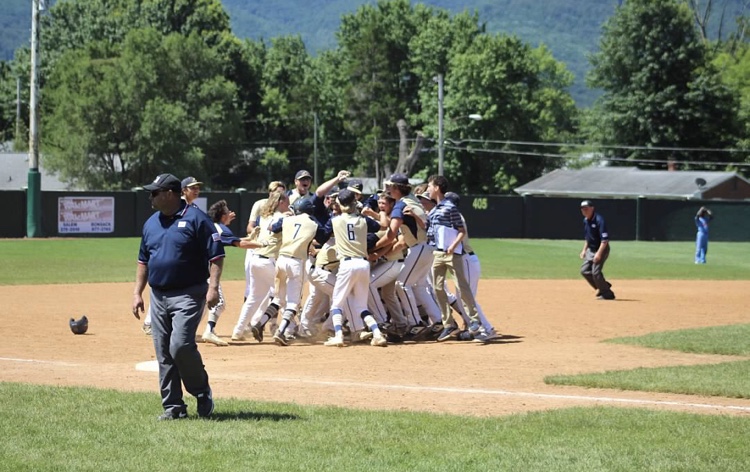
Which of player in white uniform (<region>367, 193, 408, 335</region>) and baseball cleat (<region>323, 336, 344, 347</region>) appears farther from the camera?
player in white uniform (<region>367, 193, 408, 335</region>)

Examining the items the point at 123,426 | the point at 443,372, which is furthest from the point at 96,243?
the point at 123,426

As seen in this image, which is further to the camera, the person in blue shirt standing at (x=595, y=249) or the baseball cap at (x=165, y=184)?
the person in blue shirt standing at (x=595, y=249)

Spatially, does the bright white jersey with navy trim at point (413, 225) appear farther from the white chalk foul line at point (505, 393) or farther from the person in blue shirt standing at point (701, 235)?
the person in blue shirt standing at point (701, 235)

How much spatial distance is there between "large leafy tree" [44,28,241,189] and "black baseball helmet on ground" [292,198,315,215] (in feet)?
158

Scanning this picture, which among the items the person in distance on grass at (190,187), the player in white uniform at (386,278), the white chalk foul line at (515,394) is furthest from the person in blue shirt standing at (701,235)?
the white chalk foul line at (515,394)

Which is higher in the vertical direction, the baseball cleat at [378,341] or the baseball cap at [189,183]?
the baseball cap at [189,183]

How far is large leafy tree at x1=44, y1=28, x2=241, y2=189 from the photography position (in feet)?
198

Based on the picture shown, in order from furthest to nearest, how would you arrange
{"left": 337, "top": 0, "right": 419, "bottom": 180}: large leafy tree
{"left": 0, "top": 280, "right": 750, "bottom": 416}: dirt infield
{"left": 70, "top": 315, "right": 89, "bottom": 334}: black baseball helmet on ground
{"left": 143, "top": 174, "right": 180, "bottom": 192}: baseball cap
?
{"left": 337, "top": 0, "right": 419, "bottom": 180}: large leafy tree
{"left": 70, "top": 315, "right": 89, "bottom": 334}: black baseball helmet on ground
{"left": 0, "top": 280, "right": 750, "bottom": 416}: dirt infield
{"left": 143, "top": 174, "right": 180, "bottom": 192}: baseball cap

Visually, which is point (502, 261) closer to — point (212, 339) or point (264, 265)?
point (264, 265)

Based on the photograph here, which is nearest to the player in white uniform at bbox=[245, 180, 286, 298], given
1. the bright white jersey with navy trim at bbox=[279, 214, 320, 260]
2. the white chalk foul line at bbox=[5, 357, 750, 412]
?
the bright white jersey with navy trim at bbox=[279, 214, 320, 260]

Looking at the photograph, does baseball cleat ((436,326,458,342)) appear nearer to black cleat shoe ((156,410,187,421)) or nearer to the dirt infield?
the dirt infield

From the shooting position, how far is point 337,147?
86.6 metres

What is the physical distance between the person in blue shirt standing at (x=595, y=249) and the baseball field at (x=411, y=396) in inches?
31.3

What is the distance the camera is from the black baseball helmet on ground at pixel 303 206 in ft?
45.1
